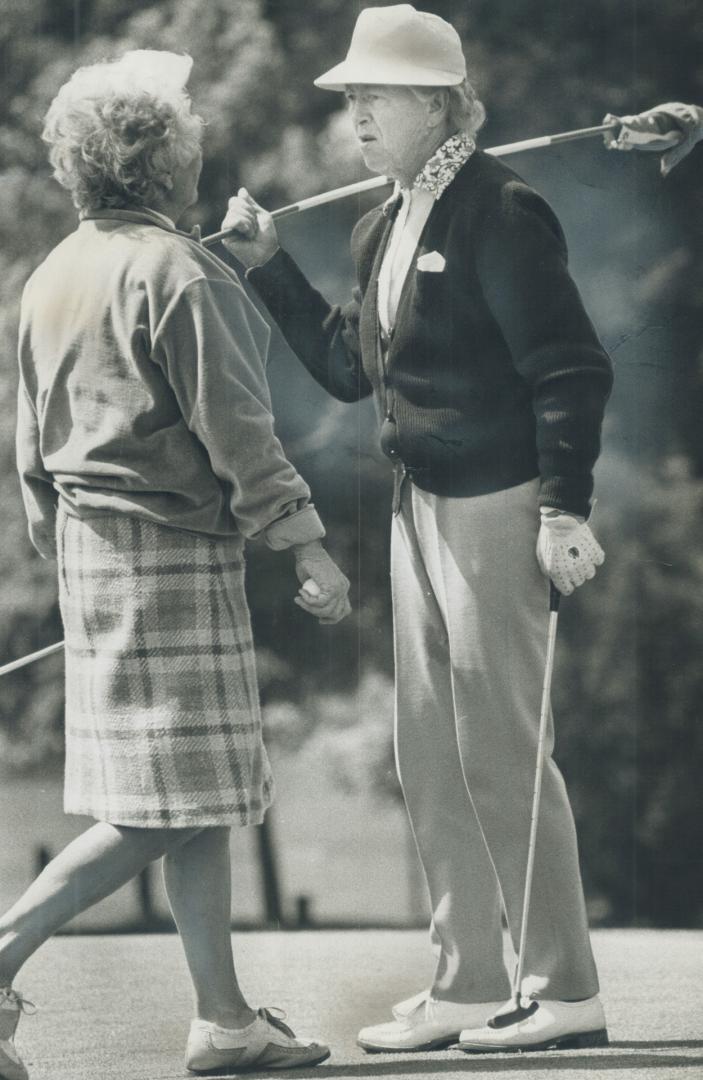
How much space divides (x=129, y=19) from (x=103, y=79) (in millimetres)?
657

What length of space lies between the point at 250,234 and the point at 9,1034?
1820 millimetres

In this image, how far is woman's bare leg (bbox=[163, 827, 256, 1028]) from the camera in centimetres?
341

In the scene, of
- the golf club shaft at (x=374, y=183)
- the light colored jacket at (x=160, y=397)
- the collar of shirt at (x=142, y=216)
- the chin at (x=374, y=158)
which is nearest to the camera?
the light colored jacket at (x=160, y=397)

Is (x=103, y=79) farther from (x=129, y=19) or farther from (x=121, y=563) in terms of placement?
(x=121, y=563)

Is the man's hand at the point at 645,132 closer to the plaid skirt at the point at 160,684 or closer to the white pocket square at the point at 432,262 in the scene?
the white pocket square at the point at 432,262

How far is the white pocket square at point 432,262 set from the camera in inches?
141

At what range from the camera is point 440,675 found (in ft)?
12.0

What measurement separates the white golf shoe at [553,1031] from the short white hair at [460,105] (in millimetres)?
1865

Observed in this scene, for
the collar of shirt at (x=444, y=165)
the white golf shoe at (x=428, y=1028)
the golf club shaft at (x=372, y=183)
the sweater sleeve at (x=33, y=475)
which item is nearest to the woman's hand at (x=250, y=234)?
the golf club shaft at (x=372, y=183)

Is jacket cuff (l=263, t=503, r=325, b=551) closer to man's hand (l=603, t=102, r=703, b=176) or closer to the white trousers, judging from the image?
the white trousers

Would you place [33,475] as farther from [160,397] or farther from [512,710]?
[512,710]

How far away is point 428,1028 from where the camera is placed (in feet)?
11.9

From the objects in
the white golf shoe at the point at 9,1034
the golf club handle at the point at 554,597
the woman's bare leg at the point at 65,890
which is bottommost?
the white golf shoe at the point at 9,1034

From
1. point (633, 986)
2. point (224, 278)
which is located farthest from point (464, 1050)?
point (224, 278)
